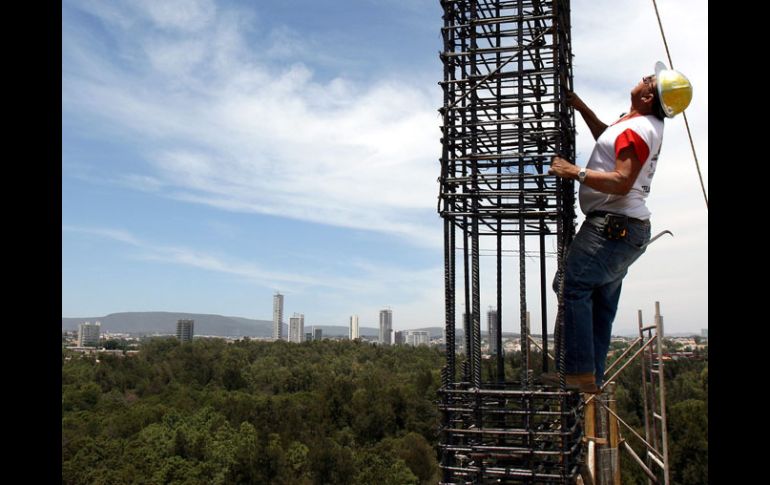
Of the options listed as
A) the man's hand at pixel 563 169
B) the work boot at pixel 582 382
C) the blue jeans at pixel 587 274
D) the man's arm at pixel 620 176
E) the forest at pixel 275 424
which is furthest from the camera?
the forest at pixel 275 424

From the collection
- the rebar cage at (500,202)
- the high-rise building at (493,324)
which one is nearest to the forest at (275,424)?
the high-rise building at (493,324)

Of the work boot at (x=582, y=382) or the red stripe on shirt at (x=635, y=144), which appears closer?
the red stripe on shirt at (x=635, y=144)

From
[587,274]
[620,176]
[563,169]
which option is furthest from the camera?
[587,274]

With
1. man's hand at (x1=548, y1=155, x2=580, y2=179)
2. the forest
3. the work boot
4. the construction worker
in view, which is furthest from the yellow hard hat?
the forest

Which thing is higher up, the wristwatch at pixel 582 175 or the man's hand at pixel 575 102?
the man's hand at pixel 575 102

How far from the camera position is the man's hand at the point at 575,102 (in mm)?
6488

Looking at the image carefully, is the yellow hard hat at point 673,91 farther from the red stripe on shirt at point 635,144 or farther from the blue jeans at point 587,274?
the blue jeans at point 587,274

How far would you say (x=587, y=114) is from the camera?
6.51 metres

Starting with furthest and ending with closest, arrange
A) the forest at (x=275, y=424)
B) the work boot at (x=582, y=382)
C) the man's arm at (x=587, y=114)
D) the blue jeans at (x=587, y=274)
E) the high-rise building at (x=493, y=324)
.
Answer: the forest at (x=275, y=424) → the high-rise building at (x=493, y=324) → the man's arm at (x=587, y=114) → the work boot at (x=582, y=382) → the blue jeans at (x=587, y=274)

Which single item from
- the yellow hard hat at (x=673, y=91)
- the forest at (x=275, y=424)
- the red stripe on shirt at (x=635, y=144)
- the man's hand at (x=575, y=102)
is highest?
the man's hand at (x=575, y=102)

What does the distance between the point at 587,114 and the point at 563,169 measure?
4.34 feet

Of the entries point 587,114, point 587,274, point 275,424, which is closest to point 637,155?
point 587,274

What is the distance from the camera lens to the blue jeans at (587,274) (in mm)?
5605

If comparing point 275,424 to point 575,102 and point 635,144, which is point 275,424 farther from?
point 635,144
